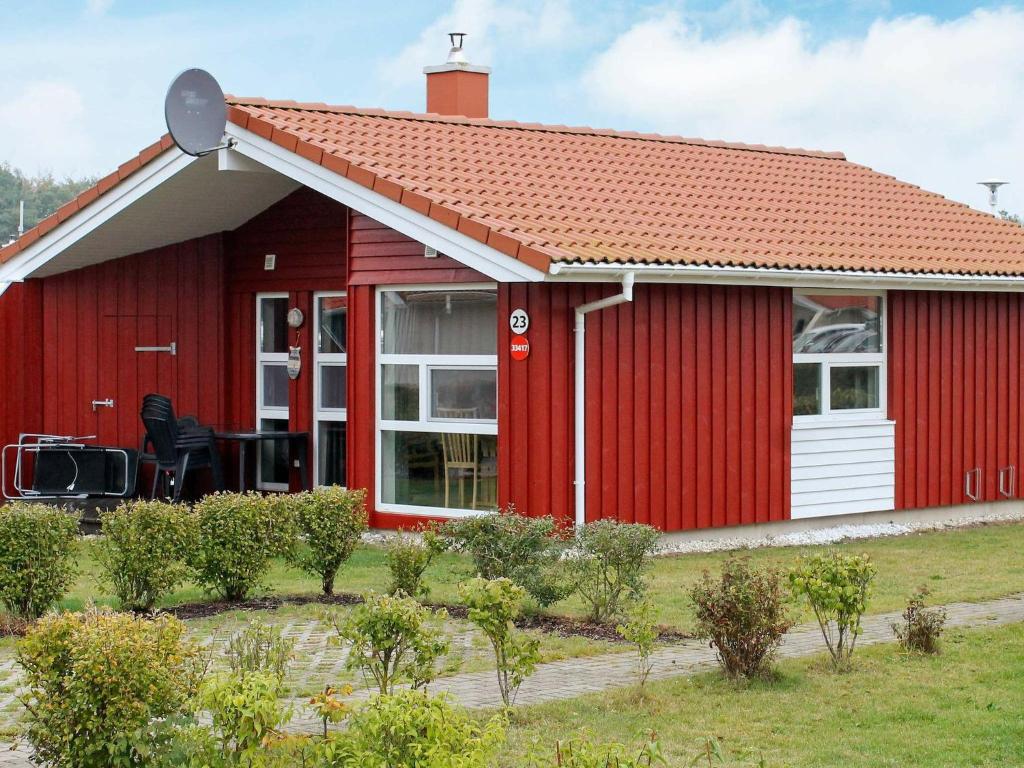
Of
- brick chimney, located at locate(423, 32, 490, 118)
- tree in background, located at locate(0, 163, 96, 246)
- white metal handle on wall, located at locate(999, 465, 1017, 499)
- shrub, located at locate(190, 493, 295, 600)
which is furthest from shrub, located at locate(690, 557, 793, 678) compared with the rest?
tree in background, located at locate(0, 163, 96, 246)

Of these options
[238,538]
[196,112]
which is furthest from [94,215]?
[238,538]

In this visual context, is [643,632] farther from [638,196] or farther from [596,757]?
[638,196]

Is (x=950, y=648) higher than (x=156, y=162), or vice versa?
(x=156, y=162)

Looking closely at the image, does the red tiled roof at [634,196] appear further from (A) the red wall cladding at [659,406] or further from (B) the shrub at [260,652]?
(B) the shrub at [260,652]

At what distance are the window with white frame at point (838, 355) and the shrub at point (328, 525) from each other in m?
5.94

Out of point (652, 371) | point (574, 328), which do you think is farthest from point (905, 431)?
point (574, 328)

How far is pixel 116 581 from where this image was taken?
10203 mm

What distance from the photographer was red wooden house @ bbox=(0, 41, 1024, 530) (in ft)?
43.9

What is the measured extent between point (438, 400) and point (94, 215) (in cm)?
415

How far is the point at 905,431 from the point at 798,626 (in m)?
6.75

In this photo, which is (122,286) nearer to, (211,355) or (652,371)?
(211,355)

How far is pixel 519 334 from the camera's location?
13.2m

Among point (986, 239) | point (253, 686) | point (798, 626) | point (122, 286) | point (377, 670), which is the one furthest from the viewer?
point (986, 239)

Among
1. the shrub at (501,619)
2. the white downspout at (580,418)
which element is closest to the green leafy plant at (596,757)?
the shrub at (501,619)
